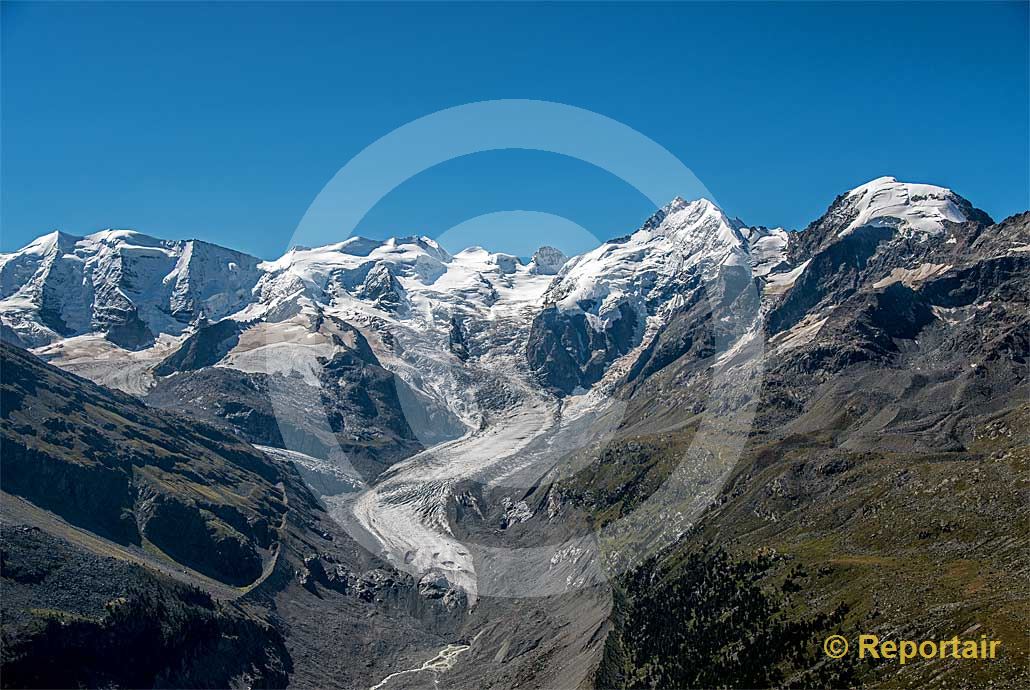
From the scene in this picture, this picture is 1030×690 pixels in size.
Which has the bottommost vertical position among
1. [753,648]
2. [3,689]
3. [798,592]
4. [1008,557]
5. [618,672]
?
[3,689]

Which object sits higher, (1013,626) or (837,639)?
(1013,626)

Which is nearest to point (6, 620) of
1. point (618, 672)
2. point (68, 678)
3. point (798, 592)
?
point (68, 678)

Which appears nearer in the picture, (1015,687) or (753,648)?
(1015,687)

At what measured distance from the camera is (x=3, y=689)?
177000 millimetres

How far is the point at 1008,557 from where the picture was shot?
174m

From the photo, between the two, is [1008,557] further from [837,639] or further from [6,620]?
[6,620]

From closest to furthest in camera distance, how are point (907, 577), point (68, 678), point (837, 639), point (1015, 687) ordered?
point (1015, 687) → point (837, 639) → point (907, 577) → point (68, 678)

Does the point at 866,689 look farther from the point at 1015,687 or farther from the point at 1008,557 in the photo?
the point at 1008,557

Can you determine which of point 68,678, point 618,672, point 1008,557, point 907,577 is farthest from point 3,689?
point 1008,557

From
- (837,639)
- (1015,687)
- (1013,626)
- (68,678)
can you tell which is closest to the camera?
(1015,687)

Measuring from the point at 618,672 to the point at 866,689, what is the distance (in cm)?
6185

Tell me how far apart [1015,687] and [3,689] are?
554 ft

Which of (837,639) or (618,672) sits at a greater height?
(837,639)

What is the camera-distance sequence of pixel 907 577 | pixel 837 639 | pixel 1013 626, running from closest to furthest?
pixel 1013 626 → pixel 837 639 → pixel 907 577
